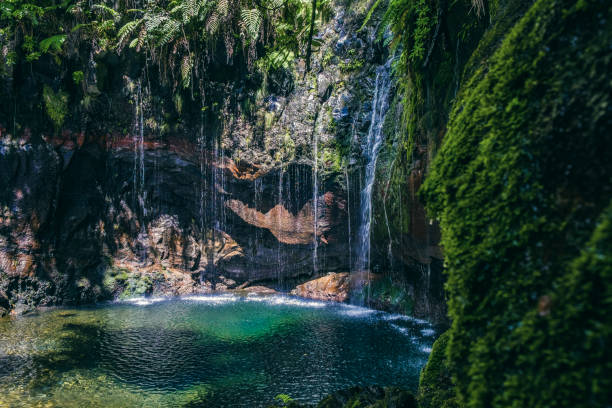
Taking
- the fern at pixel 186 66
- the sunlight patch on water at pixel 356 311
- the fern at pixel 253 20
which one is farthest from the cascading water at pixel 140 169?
the sunlight patch on water at pixel 356 311

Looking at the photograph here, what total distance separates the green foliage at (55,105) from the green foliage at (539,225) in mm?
12363

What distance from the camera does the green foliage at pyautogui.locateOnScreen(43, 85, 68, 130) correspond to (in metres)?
10.2

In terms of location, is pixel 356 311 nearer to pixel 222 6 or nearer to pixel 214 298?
pixel 214 298

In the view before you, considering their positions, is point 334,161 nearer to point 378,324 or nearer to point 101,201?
point 378,324

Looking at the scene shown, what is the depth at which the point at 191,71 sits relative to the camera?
11.1 m

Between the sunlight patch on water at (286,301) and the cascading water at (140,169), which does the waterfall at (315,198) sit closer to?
the sunlight patch on water at (286,301)

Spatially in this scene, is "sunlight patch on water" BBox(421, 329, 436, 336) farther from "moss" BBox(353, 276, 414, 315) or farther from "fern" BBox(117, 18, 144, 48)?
"fern" BBox(117, 18, 144, 48)

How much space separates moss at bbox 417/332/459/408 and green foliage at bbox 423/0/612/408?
1.56 meters

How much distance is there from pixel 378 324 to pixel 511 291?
26.3 feet

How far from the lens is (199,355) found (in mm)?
6684

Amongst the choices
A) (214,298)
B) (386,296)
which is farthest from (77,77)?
(386,296)

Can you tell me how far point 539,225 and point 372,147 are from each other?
9037 mm

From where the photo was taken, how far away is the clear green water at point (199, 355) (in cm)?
521

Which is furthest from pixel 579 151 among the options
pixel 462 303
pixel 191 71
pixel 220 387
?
pixel 191 71
